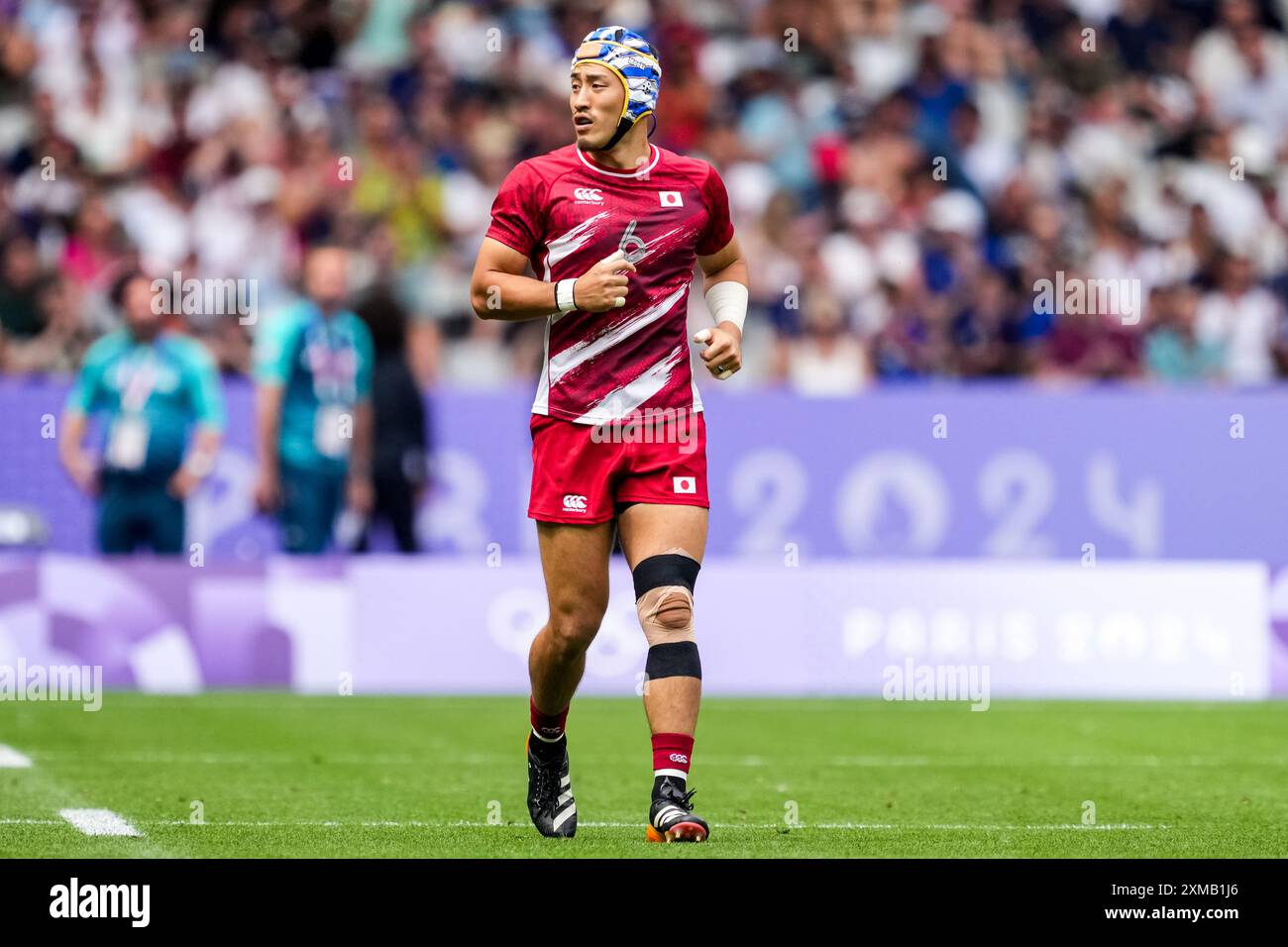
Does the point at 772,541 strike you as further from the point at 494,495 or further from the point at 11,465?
the point at 11,465

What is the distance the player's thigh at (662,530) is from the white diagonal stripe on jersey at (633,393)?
1.10ft

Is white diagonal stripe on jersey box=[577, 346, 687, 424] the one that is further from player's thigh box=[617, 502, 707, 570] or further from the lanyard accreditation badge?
the lanyard accreditation badge

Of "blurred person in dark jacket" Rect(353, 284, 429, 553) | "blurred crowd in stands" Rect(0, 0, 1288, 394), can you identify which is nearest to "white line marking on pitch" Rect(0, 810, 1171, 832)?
"blurred person in dark jacket" Rect(353, 284, 429, 553)

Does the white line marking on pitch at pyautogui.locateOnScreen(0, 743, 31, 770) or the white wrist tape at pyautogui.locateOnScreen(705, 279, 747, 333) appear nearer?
the white wrist tape at pyautogui.locateOnScreen(705, 279, 747, 333)

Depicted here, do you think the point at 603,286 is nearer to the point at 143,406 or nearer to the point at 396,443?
the point at 143,406

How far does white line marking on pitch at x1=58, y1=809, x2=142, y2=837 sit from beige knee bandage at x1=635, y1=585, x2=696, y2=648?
1.93 metres

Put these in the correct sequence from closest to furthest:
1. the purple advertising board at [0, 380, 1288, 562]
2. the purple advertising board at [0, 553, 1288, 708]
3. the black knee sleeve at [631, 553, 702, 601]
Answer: the black knee sleeve at [631, 553, 702, 601], the purple advertising board at [0, 553, 1288, 708], the purple advertising board at [0, 380, 1288, 562]

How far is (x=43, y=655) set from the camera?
15.6 meters

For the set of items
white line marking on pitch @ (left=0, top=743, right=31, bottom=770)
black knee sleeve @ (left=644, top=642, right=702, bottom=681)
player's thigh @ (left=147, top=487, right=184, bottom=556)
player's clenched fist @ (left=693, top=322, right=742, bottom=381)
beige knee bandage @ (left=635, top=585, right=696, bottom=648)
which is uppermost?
player's clenched fist @ (left=693, top=322, right=742, bottom=381)

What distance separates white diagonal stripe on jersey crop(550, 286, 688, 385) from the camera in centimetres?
835

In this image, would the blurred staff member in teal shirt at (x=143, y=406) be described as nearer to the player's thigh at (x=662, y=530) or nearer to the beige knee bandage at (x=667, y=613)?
the player's thigh at (x=662, y=530)

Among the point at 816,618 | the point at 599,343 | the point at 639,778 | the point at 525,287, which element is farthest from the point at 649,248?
the point at 816,618
